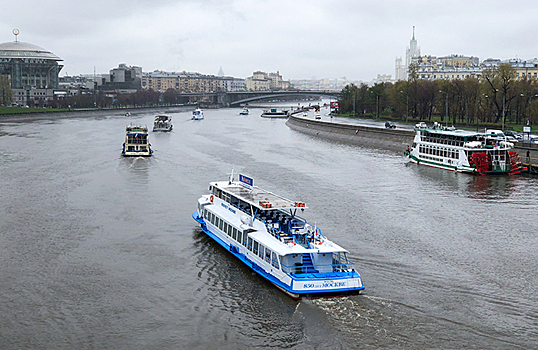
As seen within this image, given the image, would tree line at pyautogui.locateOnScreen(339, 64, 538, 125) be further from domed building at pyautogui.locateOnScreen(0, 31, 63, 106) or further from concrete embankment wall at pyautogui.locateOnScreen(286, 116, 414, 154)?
domed building at pyautogui.locateOnScreen(0, 31, 63, 106)

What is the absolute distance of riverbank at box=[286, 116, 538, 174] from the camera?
147 feet

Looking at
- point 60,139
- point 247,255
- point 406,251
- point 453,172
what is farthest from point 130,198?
point 60,139

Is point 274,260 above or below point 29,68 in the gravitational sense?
below

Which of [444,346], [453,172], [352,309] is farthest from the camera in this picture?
[453,172]

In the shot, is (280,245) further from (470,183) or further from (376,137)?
(376,137)

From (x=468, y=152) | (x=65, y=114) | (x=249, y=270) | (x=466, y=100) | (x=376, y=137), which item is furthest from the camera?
(x=65, y=114)

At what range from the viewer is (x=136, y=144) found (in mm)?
50781

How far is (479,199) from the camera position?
33.8 meters

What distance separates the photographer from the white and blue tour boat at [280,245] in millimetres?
17656

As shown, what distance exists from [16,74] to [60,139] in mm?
103430

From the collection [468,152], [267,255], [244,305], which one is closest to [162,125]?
[468,152]

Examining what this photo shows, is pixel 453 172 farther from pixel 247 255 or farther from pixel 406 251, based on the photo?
pixel 247 255

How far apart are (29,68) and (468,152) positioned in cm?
14460

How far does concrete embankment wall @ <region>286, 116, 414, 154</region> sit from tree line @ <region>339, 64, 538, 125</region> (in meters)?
10.3
